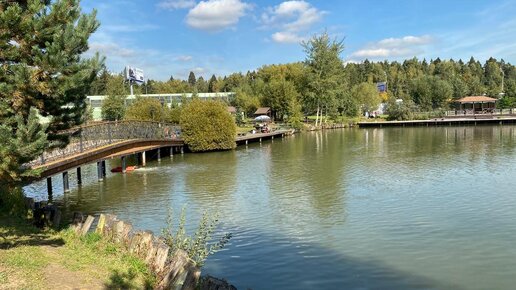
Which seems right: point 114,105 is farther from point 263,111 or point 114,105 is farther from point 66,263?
point 66,263

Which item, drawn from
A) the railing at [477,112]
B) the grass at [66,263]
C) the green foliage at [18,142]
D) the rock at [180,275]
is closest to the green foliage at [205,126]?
the grass at [66,263]

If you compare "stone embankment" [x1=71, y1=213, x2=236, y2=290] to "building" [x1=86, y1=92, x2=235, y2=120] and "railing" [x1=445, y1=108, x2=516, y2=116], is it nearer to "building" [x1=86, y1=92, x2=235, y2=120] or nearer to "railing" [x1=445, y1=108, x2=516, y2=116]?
"building" [x1=86, y1=92, x2=235, y2=120]

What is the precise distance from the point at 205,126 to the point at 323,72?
4280cm

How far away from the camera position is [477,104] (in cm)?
9856

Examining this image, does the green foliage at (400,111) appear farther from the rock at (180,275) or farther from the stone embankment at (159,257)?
the rock at (180,275)

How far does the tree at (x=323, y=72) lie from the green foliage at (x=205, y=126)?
3957 centimetres

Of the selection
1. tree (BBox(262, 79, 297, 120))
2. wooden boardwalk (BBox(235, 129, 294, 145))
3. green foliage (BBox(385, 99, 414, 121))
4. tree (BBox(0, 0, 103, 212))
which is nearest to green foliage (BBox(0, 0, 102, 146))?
tree (BBox(0, 0, 103, 212))

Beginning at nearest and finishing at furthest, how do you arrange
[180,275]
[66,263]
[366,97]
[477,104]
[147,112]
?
[180,275]
[66,263]
[147,112]
[477,104]
[366,97]

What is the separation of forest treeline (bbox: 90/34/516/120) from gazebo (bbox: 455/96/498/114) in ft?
8.72

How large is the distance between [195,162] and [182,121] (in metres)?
9.33

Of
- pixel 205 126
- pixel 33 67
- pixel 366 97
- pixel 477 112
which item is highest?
pixel 366 97

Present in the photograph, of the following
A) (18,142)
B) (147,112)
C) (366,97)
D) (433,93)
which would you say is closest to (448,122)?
(366,97)

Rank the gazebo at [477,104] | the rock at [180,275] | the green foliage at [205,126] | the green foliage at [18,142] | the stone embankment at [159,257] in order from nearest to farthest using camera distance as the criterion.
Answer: the rock at [180,275] < the stone embankment at [159,257] < the green foliage at [18,142] < the green foliage at [205,126] < the gazebo at [477,104]

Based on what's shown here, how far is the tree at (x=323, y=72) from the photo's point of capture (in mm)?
81062
